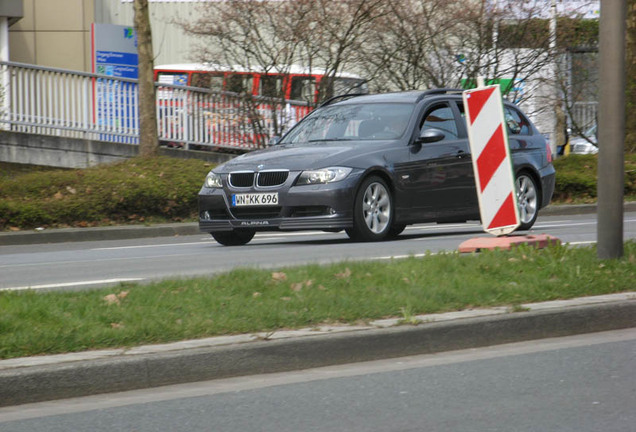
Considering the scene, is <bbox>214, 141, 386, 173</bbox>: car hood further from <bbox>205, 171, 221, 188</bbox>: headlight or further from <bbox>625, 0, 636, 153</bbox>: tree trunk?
<bbox>625, 0, 636, 153</bbox>: tree trunk

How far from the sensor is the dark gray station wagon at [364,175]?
11891 mm

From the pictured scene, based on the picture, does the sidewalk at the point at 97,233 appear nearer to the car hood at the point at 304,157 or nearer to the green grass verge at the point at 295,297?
the car hood at the point at 304,157

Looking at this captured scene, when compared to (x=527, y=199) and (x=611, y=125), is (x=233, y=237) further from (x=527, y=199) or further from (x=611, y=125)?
(x=611, y=125)

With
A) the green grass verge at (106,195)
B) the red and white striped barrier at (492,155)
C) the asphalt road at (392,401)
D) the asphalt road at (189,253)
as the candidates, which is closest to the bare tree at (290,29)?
the green grass verge at (106,195)

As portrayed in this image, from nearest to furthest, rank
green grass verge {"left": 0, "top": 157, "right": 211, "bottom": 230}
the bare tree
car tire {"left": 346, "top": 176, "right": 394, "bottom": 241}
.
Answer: car tire {"left": 346, "top": 176, "right": 394, "bottom": 241} < green grass verge {"left": 0, "top": 157, "right": 211, "bottom": 230} < the bare tree

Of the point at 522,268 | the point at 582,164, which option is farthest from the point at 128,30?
the point at 522,268

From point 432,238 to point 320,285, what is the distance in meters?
5.76

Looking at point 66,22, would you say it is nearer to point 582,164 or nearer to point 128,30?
point 128,30

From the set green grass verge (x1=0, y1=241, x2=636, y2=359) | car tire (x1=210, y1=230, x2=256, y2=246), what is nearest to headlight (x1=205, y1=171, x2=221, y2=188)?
car tire (x1=210, y1=230, x2=256, y2=246)

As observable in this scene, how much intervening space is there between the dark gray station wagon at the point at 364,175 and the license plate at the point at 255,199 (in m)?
0.01

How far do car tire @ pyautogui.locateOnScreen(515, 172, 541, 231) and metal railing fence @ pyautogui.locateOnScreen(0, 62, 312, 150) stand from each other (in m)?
7.30

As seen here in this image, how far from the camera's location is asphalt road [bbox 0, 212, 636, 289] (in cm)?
965

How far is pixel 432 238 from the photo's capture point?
13.2 meters

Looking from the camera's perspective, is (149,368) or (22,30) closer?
(149,368)
